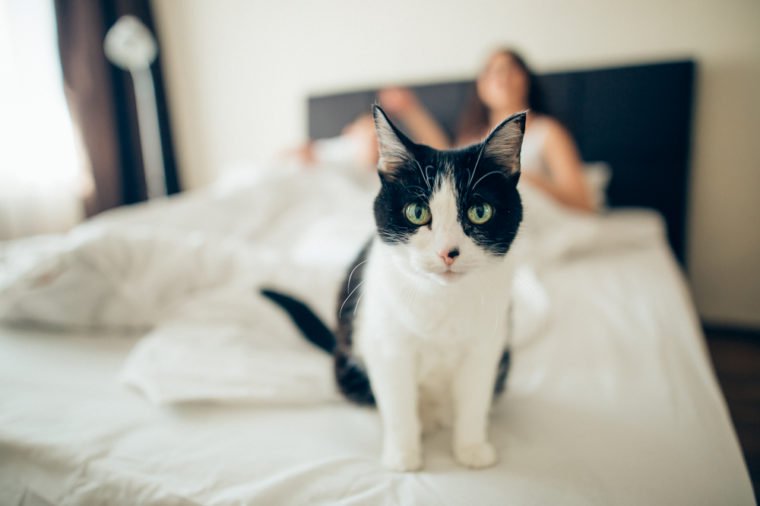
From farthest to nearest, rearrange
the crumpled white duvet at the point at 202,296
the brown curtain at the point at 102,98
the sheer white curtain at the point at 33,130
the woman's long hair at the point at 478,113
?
the brown curtain at the point at 102,98 → the sheer white curtain at the point at 33,130 → the woman's long hair at the point at 478,113 → the crumpled white duvet at the point at 202,296

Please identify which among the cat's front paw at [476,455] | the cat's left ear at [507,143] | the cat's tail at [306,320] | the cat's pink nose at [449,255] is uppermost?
the cat's left ear at [507,143]

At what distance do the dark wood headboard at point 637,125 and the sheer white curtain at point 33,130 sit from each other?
2.52 metres

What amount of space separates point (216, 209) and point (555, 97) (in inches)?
58.6

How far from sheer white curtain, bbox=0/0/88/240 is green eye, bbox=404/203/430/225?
2.58m

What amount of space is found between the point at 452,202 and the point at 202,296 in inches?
25.1

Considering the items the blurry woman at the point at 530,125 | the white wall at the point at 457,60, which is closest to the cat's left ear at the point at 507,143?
the blurry woman at the point at 530,125

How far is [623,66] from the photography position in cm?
176

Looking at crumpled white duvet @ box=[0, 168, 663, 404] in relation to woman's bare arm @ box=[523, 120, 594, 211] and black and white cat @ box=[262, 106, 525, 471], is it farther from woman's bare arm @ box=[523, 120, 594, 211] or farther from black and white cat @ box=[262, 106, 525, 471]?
woman's bare arm @ box=[523, 120, 594, 211]

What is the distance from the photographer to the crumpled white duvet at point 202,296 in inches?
27.5

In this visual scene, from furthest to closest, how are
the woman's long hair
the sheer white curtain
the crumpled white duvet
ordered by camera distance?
the sheer white curtain < the woman's long hair < the crumpled white duvet

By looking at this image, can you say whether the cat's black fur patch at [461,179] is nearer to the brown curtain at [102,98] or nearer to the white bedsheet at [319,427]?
the white bedsheet at [319,427]

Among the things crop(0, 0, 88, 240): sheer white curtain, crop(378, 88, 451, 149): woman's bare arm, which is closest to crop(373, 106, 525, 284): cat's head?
crop(378, 88, 451, 149): woman's bare arm

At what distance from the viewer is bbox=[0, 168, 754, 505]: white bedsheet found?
52 cm

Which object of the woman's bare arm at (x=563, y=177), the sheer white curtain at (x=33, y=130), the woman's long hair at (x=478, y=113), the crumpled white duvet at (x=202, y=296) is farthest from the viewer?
the sheer white curtain at (x=33, y=130)
